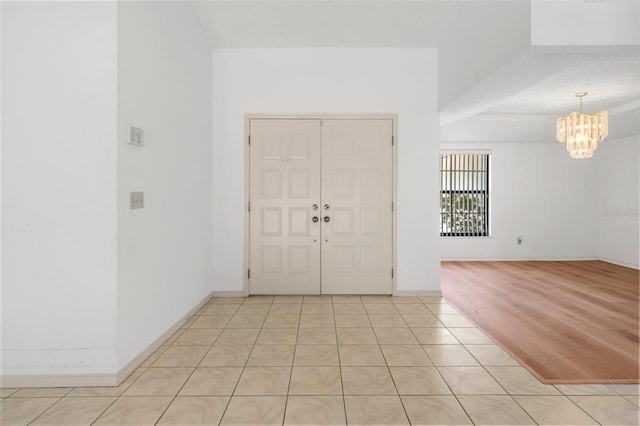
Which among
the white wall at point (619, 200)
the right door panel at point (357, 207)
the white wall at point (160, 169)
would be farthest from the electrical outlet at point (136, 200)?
the white wall at point (619, 200)

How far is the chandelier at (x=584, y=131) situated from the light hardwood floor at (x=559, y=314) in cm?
194

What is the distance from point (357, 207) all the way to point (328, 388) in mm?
2451

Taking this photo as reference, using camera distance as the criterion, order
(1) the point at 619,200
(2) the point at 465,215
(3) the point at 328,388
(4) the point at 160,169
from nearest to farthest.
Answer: (3) the point at 328,388 → (4) the point at 160,169 → (1) the point at 619,200 → (2) the point at 465,215

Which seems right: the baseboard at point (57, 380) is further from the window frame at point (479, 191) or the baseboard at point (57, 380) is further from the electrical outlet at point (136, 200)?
the window frame at point (479, 191)

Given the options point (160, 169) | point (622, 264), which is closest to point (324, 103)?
point (160, 169)

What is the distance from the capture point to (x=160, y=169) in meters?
2.82

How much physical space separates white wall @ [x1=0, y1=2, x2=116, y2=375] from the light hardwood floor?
10.3 feet

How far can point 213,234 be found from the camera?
4.25 meters

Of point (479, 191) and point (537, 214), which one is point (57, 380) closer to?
point (479, 191)

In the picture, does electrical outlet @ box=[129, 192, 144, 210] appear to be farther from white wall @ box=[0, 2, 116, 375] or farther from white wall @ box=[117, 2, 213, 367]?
white wall @ box=[0, 2, 116, 375]

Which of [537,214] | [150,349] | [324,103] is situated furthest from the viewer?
[537,214]

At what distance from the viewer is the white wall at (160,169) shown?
233 cm

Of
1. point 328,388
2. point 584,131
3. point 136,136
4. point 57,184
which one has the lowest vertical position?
point 328,388

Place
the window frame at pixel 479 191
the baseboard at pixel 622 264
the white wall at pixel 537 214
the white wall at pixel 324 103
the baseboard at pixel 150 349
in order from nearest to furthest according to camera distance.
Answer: the baseboard at pixel 150 349
the white wall at pixel 324 103
the baseboard at pixel 622 264
the white wall at pixel 537 214
the window frame at pixel 479 191
